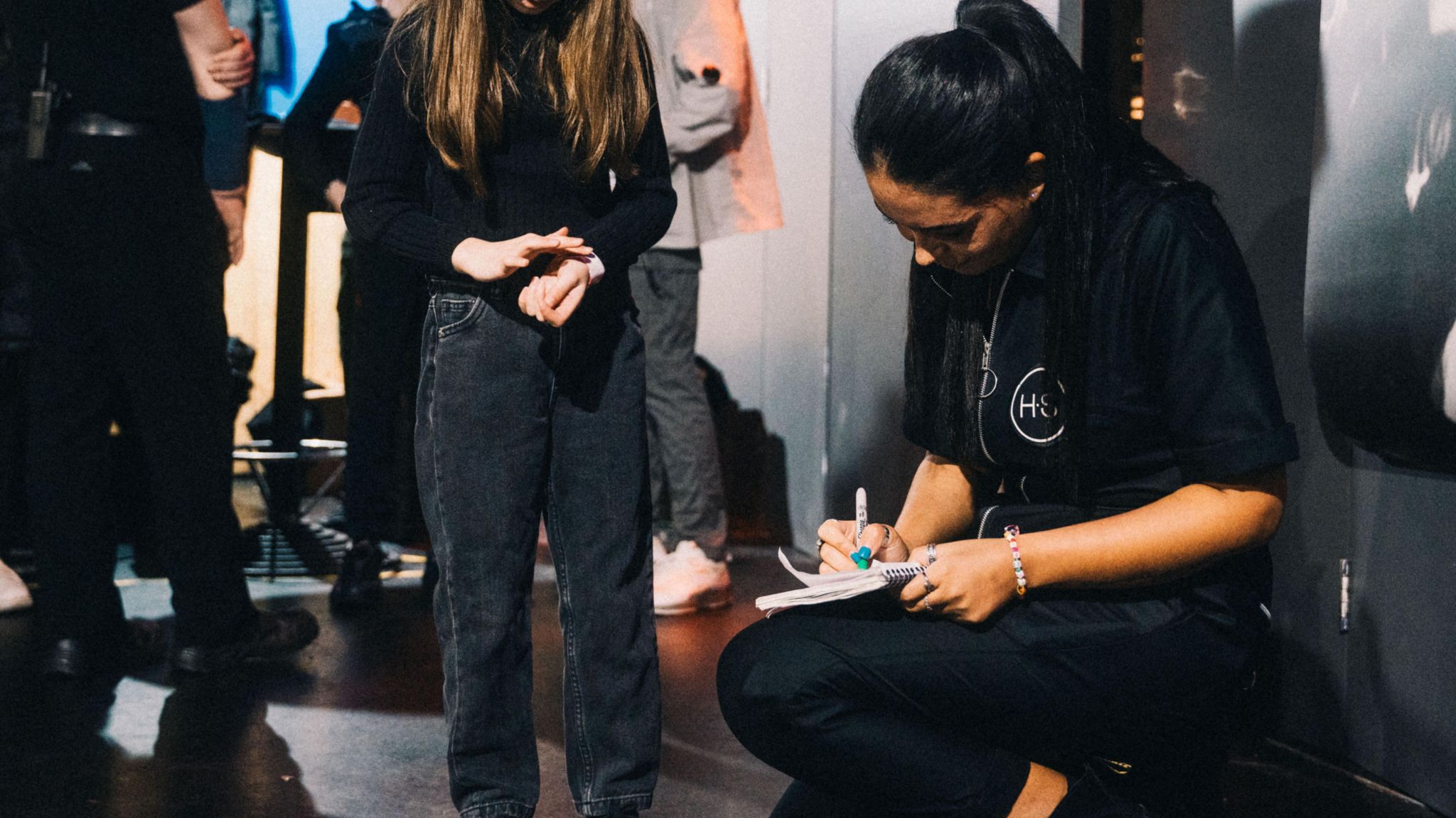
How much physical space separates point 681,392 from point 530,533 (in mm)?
1479

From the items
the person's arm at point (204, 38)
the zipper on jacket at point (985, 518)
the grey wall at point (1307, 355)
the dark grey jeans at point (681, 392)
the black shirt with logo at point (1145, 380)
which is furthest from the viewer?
the dark grey jeans at point (681, 392)

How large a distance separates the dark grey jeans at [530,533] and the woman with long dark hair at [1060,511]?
358 millimetres

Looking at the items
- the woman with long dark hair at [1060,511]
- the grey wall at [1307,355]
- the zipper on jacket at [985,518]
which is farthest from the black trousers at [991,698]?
the grey wall at [1307,355]

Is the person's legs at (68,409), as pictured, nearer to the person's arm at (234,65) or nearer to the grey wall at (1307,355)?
the person's arm at (234,65)

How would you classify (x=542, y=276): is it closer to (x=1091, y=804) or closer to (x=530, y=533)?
(x=530, y=533)

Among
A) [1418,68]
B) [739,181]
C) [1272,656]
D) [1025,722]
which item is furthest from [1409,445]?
[739,181]

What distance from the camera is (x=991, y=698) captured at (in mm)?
1351

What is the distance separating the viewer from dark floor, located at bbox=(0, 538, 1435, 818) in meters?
1.94

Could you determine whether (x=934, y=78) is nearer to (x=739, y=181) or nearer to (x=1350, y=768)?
(x=1350, y=768)

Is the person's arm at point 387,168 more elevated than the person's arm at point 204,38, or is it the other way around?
the person's arm at point 204,38

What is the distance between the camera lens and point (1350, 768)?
2.11m

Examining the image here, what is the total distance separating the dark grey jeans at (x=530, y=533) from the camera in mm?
1687

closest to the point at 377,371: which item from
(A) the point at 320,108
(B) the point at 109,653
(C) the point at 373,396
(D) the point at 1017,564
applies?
(C) the point at 373,396

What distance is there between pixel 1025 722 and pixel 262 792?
4.01 ft
